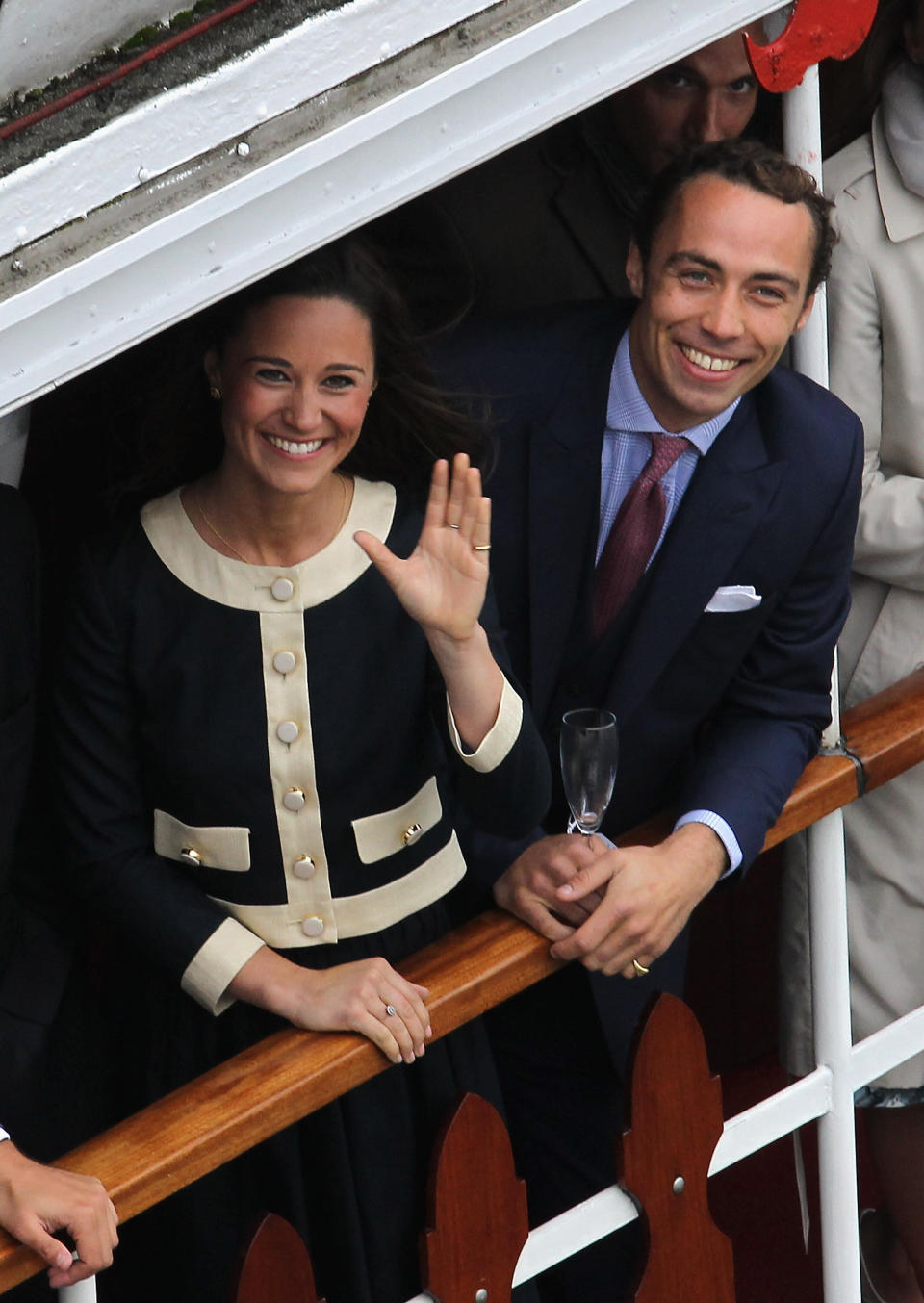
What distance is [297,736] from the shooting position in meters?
2.05

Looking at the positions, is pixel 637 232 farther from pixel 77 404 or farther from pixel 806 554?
pixel 77 404

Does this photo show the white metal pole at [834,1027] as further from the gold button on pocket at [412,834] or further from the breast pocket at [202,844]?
the breast pocket at [202,844]

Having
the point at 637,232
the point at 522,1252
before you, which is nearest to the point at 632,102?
the point at 637,232

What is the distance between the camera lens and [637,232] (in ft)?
7.80

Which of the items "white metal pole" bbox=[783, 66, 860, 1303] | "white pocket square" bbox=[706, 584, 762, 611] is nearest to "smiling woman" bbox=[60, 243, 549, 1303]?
"white pocket square" bbox=[706, 584, 762, 611]

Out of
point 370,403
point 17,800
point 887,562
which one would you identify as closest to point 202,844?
point 17,800

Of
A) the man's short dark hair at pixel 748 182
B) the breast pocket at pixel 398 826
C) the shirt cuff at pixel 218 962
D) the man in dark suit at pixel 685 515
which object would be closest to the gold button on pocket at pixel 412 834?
the breast pocket at pixel 398 826

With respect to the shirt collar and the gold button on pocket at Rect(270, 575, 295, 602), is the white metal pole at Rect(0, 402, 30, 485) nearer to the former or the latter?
the gold button on pocket at Rect(270, 575, 295, 602)

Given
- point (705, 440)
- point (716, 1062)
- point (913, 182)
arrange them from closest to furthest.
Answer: point (705, 440), point (913, 182), point (716, 1062)

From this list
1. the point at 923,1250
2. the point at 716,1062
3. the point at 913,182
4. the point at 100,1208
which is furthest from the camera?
the point at 716,1062

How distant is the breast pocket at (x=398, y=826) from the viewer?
2.11 m

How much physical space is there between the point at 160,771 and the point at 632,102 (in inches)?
52.0

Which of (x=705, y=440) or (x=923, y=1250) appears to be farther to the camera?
(x=923, y=1250)

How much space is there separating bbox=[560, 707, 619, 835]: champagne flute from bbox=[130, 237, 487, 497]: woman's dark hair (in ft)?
Result: 1.22
